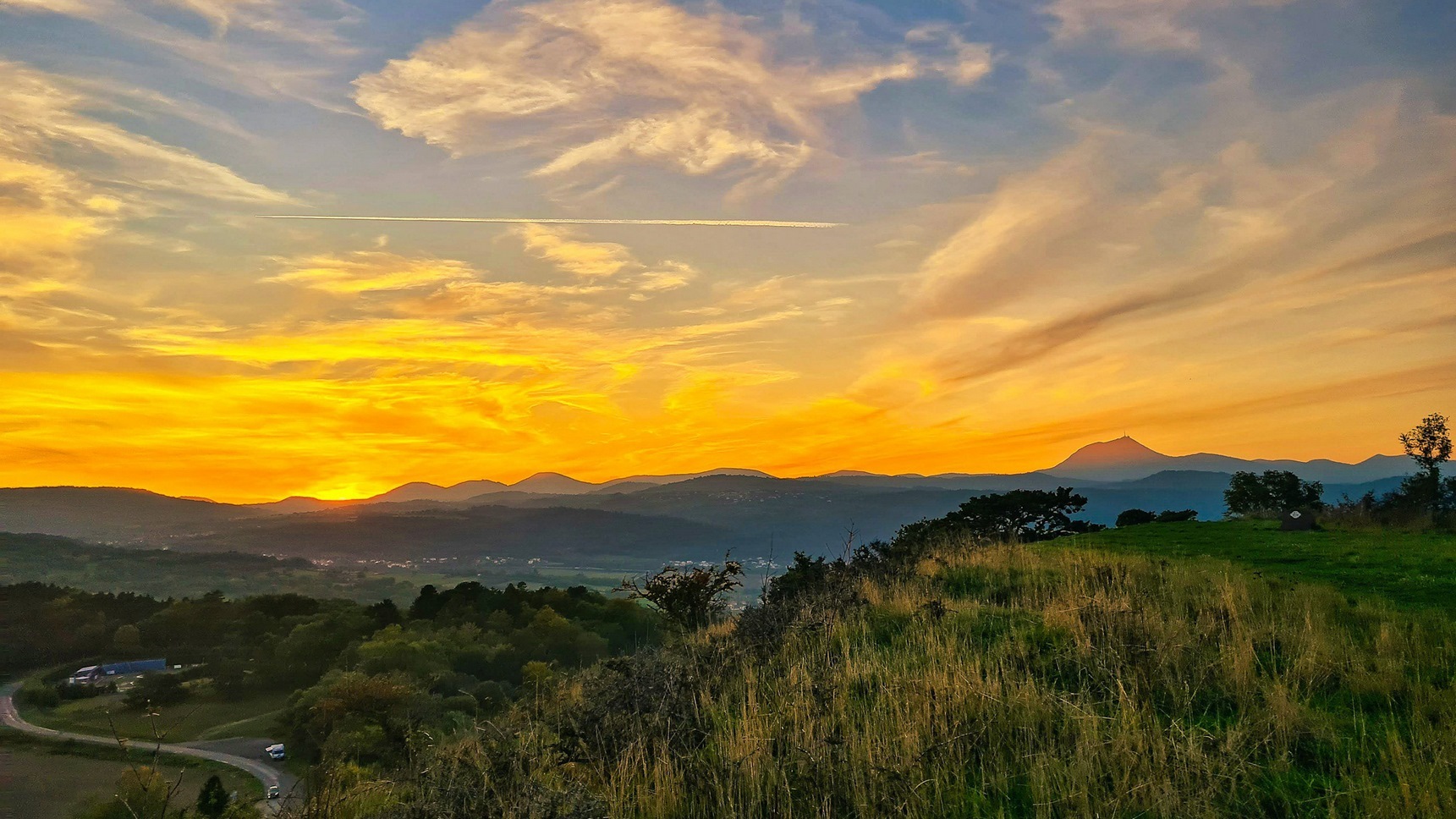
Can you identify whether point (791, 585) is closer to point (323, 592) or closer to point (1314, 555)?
point (1314, 555)

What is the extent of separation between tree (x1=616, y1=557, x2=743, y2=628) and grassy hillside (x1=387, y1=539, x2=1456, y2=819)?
751cm

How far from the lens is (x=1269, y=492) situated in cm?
3622

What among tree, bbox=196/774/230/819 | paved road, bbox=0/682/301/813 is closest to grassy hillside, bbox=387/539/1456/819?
tree, bbox=196/774/230/819

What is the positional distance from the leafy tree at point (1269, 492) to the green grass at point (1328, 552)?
12.4 metres

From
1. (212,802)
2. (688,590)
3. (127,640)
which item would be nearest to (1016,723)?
(688,590)

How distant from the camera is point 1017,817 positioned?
5.20 metres

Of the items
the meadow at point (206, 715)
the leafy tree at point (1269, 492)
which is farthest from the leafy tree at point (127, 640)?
the leafy tree at point (1269, 492)

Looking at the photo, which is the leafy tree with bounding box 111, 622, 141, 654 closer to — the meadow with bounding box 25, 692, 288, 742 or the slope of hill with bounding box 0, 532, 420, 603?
the meadow with bounding box 25, 692, 288, 742

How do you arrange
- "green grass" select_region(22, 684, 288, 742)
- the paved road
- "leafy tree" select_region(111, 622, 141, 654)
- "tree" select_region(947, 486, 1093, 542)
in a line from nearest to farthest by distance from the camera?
"tree" select_region(947, 486, 1093, 542) < the paved road < "green grass" select_region(22, 684, 288, 742) < "leafy tree" select_region(111, 622, 141, 654)

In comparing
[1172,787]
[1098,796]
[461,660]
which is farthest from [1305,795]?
[461,660]

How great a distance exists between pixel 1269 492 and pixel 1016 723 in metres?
38.3

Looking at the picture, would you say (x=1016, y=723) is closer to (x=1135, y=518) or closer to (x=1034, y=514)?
(x=1034, y=514)

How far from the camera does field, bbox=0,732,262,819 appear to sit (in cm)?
5372

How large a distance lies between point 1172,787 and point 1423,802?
1427 mm
